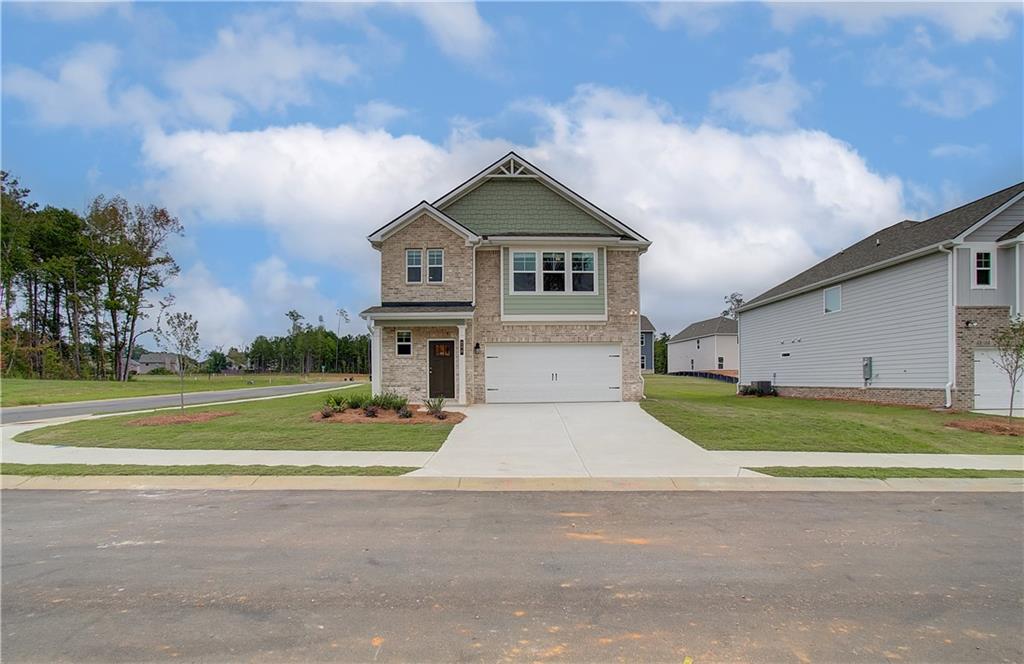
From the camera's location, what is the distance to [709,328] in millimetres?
58938

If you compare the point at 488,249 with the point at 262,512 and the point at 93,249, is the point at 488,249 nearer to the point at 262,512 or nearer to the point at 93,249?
the point at 262,512

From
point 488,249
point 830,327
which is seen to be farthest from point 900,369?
point 488,249

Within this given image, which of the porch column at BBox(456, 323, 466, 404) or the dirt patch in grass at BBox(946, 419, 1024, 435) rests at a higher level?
the porch column at BBox(456, 323, 466, 404)

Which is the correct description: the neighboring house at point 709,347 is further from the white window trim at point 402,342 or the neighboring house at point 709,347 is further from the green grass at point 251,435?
the green grass at point 251,435

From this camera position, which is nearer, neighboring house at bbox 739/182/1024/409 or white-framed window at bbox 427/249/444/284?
neighboring house at bbox 739/182/1024/409

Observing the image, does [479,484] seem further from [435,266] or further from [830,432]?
[435,266]

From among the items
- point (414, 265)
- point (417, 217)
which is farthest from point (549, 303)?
point (417, 217)

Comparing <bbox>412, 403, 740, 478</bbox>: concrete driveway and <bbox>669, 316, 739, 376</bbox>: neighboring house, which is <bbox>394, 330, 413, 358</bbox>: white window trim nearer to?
<bbox>412, 403, 740, 478</bbox>: concrete driveway

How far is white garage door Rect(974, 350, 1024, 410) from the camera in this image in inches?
771

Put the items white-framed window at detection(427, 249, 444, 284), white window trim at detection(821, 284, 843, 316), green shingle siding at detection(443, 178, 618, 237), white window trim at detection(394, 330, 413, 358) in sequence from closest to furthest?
white window trim at detection(394, 330, 413, 358)
white-framed window at detection(427, 249, 444, 284)
green shingle siding at detection(443, 178, 618, 237)
white window trim at detection(821, 284, 843, 316)

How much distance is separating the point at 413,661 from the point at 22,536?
5.51 meters

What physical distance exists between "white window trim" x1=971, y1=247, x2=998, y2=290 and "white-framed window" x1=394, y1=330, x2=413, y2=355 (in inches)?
749

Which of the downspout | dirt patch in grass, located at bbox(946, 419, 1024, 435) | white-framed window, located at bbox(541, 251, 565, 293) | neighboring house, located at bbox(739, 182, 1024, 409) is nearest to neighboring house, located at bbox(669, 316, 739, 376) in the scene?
neighboring house, located at bbox(739, 182, 1024, 409)

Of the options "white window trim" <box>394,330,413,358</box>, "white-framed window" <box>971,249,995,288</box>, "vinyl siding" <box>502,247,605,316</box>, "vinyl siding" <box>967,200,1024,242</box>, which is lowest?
"white window trim" <box>394,330,413,358</box>
